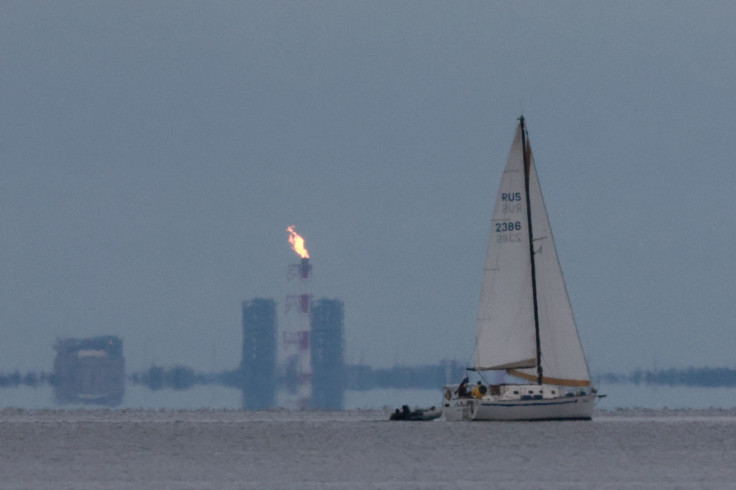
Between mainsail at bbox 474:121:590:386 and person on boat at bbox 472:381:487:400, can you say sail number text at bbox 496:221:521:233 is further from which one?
person on boat at bbox 472:381:487:400

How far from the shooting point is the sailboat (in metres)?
104

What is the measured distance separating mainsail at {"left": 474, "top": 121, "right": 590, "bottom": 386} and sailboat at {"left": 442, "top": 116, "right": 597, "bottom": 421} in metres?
0.07

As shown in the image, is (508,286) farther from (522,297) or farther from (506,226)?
(506,226)

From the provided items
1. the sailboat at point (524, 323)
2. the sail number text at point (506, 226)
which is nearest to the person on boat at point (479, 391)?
the sailboat at point (524, 323)

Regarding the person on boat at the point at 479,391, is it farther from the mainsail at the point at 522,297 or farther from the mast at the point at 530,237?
the mast at the point at 530,237

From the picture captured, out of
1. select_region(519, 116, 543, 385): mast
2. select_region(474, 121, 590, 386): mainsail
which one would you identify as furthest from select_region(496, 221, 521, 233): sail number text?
select_region(519, 116, 543, 385): mast

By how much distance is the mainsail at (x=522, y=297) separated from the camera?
10588cm

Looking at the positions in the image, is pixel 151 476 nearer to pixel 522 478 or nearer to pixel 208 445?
pixel 522 478

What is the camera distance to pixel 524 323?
108m

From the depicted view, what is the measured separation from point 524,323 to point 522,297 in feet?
6.54

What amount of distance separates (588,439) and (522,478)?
31.5 metres

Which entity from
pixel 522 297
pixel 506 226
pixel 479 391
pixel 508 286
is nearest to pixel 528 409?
pixel 479 391

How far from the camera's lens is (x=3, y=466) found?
69625 millimetres

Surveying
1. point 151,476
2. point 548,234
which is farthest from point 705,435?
point 151,476
